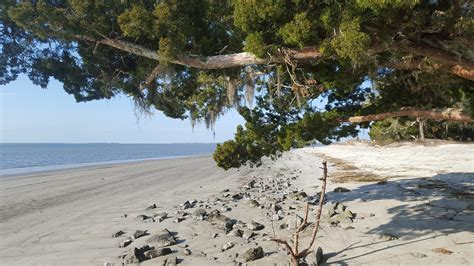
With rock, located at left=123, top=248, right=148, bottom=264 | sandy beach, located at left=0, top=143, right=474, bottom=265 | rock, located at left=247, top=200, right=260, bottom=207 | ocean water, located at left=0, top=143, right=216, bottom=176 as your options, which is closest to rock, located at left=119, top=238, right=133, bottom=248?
sandy beach, located at left=0, top=143, right=474, bottom=265

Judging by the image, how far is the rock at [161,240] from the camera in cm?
756

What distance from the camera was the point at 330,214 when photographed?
9031 millimetres

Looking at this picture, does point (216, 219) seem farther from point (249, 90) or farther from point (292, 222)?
point (249, 90)

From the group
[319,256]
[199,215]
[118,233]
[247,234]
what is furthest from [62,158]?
[319,256]

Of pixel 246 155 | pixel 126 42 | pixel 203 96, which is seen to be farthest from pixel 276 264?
pixel 203 96

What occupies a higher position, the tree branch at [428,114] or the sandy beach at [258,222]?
the tree branch at [428,114]

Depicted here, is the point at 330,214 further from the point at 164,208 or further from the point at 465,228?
the point at 164,208

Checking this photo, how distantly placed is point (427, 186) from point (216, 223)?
23.1 feet

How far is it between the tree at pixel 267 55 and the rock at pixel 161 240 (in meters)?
1.81

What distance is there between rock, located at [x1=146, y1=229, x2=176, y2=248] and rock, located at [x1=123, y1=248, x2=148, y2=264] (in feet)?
2.18

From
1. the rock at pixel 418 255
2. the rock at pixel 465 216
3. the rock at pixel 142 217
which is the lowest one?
the rock at pixel 142 217

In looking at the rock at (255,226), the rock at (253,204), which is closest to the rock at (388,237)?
the rock at (255,226)

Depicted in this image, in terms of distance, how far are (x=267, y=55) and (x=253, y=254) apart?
3.19 m

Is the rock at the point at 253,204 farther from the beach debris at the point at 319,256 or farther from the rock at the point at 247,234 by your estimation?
the beach debris at the point at 319,256
